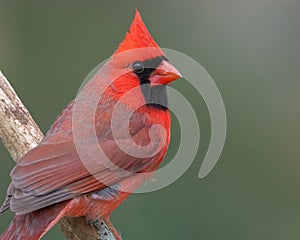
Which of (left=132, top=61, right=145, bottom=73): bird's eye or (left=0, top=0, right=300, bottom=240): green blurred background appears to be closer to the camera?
(left=132, top=61, right=145, bottom=73): bird's eye

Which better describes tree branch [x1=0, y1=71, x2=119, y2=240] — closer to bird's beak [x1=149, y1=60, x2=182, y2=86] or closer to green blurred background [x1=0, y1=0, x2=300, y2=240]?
bird's beak [x1=149, y1=60, x2=182, y2=86]

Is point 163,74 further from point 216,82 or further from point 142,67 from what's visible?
point 216,82

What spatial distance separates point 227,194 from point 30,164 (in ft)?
6.30

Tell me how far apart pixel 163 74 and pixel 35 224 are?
87cm

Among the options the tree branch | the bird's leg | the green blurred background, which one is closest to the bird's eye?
the tree branch

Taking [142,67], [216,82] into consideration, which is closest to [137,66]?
[142,67]

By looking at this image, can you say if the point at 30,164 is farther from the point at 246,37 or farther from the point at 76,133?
the point at 246,37

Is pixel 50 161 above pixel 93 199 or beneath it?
above

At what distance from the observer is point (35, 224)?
354 centimetres

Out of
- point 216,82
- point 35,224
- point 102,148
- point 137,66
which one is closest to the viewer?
point 35,224

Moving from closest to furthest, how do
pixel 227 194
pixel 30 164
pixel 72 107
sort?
pixel 30 164, pixel 72 107, pixel 227 194

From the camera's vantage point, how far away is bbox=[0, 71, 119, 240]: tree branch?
3.78m

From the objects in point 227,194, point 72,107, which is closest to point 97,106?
point 72,107

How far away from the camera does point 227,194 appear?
526 centimetres
